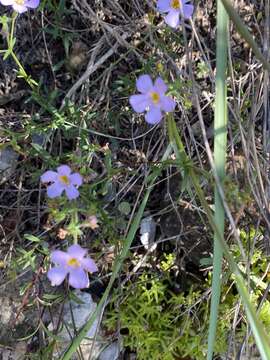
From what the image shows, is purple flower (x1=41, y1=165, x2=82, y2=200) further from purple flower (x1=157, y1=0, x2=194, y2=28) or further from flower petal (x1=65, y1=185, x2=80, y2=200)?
purple flower (x1=157, y1=0, x2=194, y2=28)

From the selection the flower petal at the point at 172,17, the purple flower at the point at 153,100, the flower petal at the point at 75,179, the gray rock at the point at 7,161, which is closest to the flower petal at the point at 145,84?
the purple flower at the point at 153,100

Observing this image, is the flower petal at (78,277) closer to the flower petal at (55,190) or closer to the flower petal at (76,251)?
the flower petal at (76,251)

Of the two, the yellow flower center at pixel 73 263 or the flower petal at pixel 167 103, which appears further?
the flower petal at pixel 167 103

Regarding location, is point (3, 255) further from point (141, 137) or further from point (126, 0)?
point (126, 0)

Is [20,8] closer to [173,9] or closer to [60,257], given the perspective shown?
[173,9]

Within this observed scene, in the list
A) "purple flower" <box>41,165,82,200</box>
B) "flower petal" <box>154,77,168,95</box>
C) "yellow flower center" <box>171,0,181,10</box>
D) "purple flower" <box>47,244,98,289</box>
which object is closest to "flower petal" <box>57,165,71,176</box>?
"purple flower" <box>41,165,82,200</box>

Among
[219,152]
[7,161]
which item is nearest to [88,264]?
[219,152]

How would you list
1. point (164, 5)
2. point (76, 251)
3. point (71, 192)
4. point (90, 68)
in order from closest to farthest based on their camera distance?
point (76, 251)
point (71, 192)
point (164, 5)
point (90, 68)
